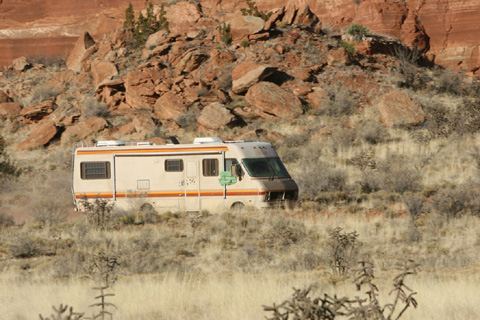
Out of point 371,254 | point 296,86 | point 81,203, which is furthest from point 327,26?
point 371,254

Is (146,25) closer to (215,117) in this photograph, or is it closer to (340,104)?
(215,117)

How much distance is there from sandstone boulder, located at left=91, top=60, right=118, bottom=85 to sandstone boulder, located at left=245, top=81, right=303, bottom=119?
10.2 metres

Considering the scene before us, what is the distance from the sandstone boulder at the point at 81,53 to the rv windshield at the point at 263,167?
98.1 ft

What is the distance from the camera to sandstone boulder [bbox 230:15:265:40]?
142 feet

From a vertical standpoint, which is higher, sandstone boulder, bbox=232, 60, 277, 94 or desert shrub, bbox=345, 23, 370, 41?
desert shrub, bbox=345, 23, 370, 41

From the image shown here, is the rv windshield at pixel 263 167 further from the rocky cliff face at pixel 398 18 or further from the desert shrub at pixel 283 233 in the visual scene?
the rocky cliff face at pixel 398 18

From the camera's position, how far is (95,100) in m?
39.9

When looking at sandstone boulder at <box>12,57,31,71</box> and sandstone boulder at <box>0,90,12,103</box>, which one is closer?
sandstone boulder at <box>0,90,12,103</box>

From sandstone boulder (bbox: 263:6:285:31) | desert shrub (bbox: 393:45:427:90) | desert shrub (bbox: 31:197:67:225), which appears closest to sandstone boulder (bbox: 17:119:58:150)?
desert shrub (bbox: 31:197:67:225)

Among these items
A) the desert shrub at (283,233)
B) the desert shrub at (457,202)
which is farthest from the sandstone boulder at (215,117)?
the desert shrub at (283,233)

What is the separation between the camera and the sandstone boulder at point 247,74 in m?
37.7

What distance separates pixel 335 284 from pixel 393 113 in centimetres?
2487

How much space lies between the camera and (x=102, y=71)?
43094 millimetres

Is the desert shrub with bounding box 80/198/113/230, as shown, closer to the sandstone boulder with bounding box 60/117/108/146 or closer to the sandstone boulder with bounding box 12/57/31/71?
the sandstone boulder with bounding box 60/117/108/146
